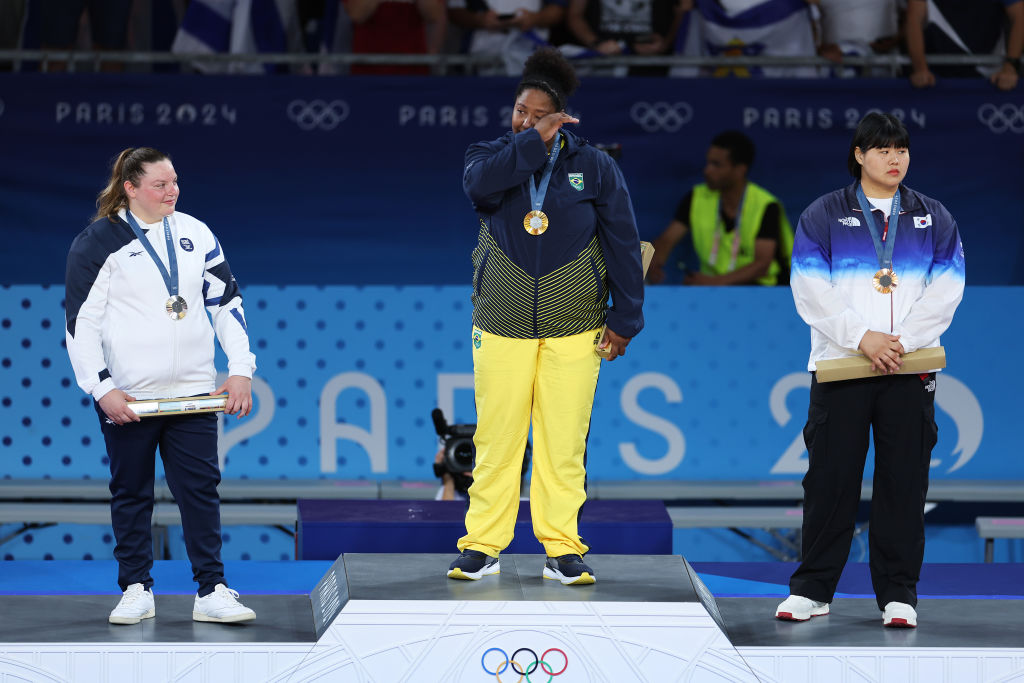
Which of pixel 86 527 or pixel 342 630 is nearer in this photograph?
pixel 342 630

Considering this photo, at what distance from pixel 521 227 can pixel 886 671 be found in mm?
1728

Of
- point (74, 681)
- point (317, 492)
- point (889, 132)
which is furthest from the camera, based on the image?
point (317, 492)

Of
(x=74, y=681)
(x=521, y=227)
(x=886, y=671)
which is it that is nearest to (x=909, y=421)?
(x=886, y=671)

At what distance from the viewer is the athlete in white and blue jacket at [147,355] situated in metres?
3.89

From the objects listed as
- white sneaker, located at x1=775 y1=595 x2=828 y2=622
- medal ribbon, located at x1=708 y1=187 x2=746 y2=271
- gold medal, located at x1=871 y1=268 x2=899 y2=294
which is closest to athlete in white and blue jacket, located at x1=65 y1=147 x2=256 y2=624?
white sneaker, located at x1=775 y1=595 x2=828 y2=622

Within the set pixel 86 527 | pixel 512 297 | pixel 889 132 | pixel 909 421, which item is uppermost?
pixel 889 132

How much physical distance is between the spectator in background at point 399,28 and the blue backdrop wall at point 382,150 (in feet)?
1.11

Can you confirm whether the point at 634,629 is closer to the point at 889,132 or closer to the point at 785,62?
the point at 889,132

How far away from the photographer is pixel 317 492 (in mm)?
6383

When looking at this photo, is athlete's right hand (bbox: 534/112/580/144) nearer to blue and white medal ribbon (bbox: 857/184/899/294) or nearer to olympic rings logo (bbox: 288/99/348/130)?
blue and white medal ribbon (bbox: 857/184/899/294)

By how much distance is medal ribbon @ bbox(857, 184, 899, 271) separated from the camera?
3.96 m

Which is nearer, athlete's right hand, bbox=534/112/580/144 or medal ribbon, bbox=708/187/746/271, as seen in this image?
athlete's right hand, bbox=534/112/580/144

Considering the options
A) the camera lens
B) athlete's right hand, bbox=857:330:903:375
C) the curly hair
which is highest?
the curly hair

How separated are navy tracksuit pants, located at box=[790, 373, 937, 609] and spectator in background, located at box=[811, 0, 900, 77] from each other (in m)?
3.88
